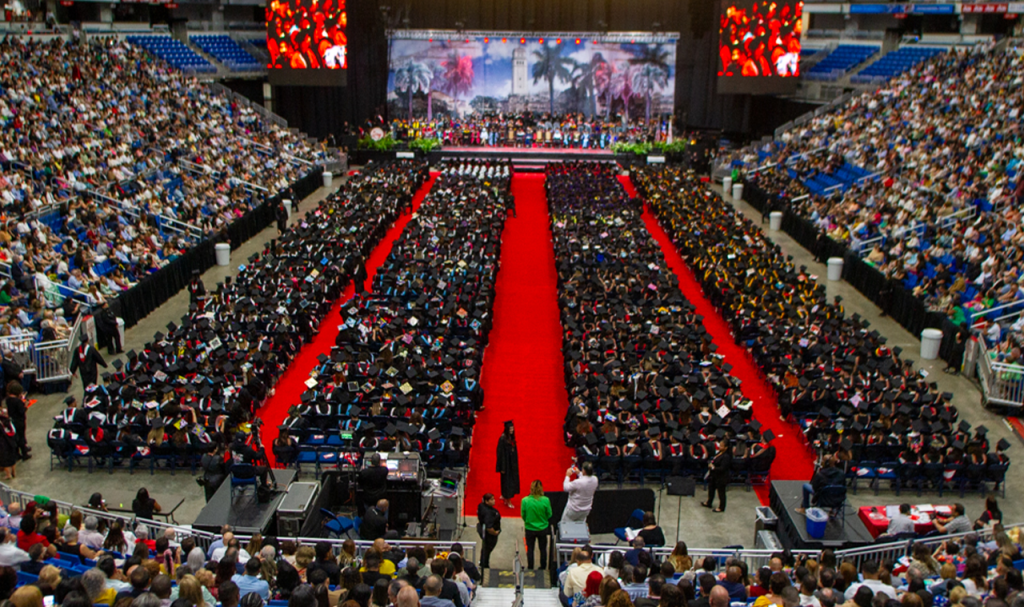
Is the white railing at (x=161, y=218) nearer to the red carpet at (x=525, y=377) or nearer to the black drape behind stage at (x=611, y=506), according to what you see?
the red carpet at (x=525, y=377)

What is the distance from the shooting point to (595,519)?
11.0 m

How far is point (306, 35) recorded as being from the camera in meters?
39.1

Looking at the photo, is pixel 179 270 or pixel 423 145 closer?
pixel 179 270

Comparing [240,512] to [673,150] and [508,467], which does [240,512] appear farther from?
[673,150]

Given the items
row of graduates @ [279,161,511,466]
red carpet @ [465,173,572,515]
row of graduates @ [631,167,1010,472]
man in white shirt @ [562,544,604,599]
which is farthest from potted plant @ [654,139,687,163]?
man in white shirt @ [562,544,604,599]

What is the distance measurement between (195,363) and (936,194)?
2049 centimetres

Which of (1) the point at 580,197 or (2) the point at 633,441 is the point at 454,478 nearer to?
(2) the point at 633,441

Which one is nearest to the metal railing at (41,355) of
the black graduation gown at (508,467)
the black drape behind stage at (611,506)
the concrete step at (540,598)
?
the black graduation gown at (508,467)

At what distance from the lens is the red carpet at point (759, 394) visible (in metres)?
13.5

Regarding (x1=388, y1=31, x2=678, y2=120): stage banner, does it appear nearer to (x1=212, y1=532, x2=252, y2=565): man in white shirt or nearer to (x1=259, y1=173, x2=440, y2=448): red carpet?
(x1=259, y1=173, x2=440, y2=448): red carpet

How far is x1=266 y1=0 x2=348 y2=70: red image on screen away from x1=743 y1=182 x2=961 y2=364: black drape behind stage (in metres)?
21.3

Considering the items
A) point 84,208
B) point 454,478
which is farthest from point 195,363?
point 84,208

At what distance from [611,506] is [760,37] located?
3176 cm

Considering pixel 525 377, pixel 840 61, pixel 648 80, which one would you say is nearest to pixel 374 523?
pixel 525 377
